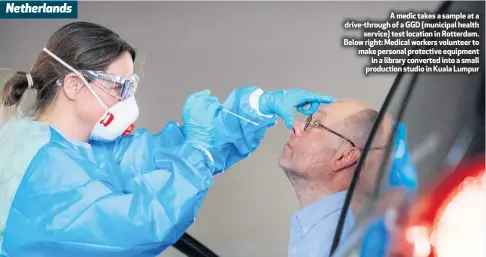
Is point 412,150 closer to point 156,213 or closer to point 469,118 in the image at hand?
point 469,118

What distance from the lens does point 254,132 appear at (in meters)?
1.29

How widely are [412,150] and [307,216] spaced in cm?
74

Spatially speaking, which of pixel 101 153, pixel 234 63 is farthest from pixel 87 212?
pixel 234 63

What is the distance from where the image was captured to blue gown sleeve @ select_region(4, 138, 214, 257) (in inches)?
38.4

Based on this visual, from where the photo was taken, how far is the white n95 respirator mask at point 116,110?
1.16 m

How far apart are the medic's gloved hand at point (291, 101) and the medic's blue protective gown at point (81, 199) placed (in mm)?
197

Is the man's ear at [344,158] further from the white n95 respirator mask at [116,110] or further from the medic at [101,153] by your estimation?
the white n95 respirator mask at [116,110]

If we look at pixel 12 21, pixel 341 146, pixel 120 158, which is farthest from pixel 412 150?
pixel 12 21

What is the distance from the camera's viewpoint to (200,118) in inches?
46.8

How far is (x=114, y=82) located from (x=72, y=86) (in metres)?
0.09

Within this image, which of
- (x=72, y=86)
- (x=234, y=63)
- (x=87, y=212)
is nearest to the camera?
(x=87, y=212)

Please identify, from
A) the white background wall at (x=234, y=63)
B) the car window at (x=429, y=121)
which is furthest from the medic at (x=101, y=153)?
the white background wall at (x=234, y=63)

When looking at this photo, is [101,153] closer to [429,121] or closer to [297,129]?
[297,129]

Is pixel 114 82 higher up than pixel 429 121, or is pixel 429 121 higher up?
pixel 429 121
